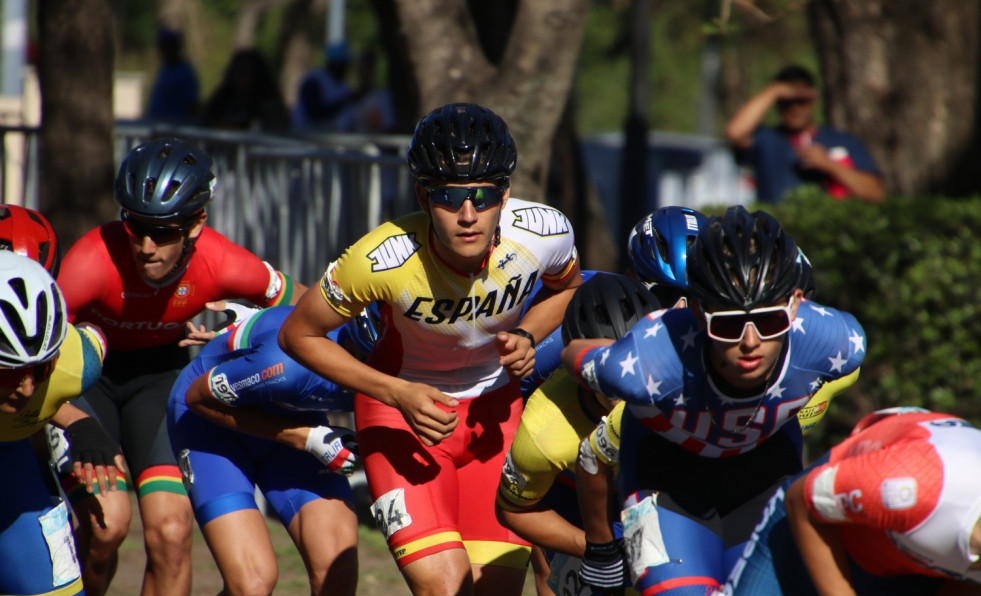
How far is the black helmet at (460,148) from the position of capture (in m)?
4.62

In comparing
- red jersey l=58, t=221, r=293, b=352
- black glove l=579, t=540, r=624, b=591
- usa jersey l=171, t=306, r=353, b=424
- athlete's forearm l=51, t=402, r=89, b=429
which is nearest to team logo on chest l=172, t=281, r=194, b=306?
red jersey l=58, t=221, r=293, b=352

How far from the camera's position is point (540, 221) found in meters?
4.95

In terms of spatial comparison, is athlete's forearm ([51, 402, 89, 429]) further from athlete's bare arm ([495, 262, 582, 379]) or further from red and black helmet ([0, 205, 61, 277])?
athlete's bare arm ([495, 262, 582, 379])

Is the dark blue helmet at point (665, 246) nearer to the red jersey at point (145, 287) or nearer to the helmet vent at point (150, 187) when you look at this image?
the red jersey at point (145, 287)

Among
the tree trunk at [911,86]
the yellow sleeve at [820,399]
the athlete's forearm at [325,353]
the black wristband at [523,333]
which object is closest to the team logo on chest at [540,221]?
the black wristband at [523,333]

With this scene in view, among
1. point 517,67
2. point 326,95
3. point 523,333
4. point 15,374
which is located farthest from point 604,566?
point 326,95

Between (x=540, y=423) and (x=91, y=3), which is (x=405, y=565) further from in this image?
(x=91, y=3)

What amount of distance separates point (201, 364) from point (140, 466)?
61 centimetres

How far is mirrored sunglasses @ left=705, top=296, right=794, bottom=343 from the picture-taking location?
380cm

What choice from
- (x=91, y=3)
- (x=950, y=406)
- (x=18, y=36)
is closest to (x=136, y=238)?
(x=91, y=3)

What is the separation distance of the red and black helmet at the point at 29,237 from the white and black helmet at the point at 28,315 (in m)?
0.98

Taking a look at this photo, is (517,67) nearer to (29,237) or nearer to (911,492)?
(29,237)

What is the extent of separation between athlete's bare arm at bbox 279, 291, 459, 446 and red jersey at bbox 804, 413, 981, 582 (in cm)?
148

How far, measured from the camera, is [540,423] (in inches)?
182
